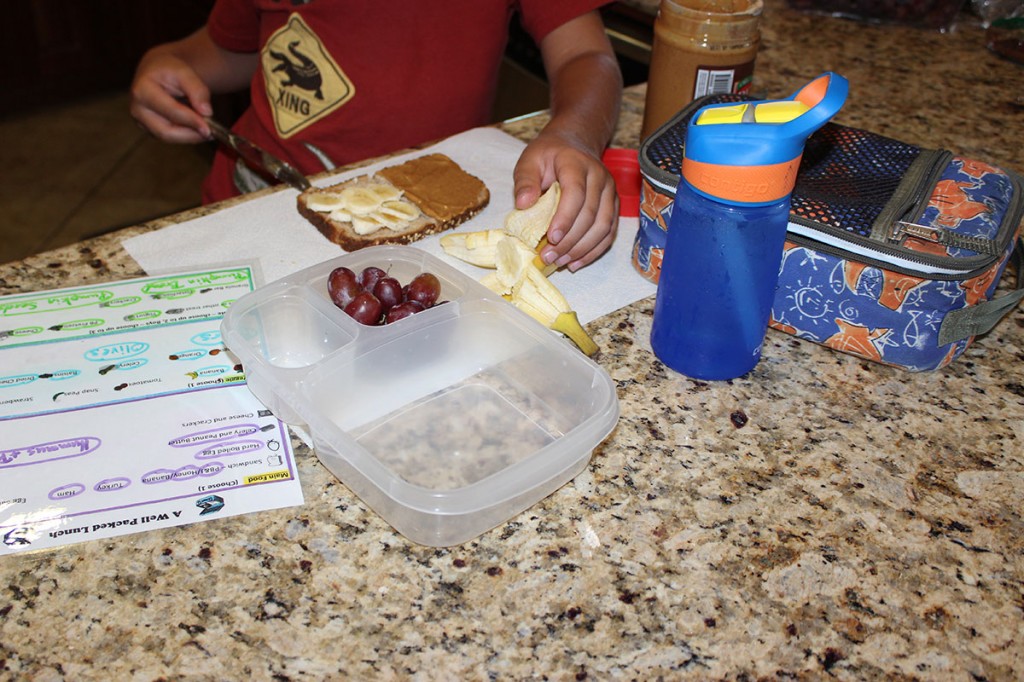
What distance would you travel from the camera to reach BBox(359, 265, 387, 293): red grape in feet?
2.82

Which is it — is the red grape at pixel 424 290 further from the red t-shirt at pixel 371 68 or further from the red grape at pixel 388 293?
the red t-shirt at pixel 371 68

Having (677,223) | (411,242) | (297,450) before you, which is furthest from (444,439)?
(411,242)

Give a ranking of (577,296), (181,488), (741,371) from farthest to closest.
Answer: (577,296) < (741,371) < (181,488)

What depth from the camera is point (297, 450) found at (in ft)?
2.48

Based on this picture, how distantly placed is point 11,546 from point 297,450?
0.23m

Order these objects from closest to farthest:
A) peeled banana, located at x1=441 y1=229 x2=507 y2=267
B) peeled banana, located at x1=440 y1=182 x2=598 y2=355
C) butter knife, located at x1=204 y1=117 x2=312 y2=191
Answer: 1. peeled banana, located at x1=440 y1=182 x2=598 y2=355
2. peeled banana, located at x1=441 y1=229 x2=507 y2=267
3. butter knife, located at x1=204 y1=117 x2=312 y2=191

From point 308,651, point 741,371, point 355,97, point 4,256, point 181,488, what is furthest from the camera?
point 4,256

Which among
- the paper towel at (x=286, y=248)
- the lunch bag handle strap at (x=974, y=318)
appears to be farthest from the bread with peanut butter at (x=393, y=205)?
the lunch bag handle strap at (x=974, y=318)

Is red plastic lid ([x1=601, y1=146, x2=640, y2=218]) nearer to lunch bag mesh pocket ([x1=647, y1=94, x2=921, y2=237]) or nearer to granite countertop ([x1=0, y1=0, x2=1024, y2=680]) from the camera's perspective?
lunch bag mesh pocket ([x1=647, y1=94, x2=921, y2=237])

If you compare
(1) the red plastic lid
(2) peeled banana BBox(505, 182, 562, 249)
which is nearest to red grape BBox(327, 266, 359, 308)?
(2) peeled banana BBox(505, 182, 562, 249)

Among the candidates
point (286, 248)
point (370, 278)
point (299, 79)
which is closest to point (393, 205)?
point (286, 248)

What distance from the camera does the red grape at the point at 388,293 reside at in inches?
32.9

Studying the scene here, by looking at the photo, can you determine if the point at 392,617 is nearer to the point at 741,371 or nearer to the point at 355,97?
the point at 741,371

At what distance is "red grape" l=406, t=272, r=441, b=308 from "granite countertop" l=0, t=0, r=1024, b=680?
0.19 m
